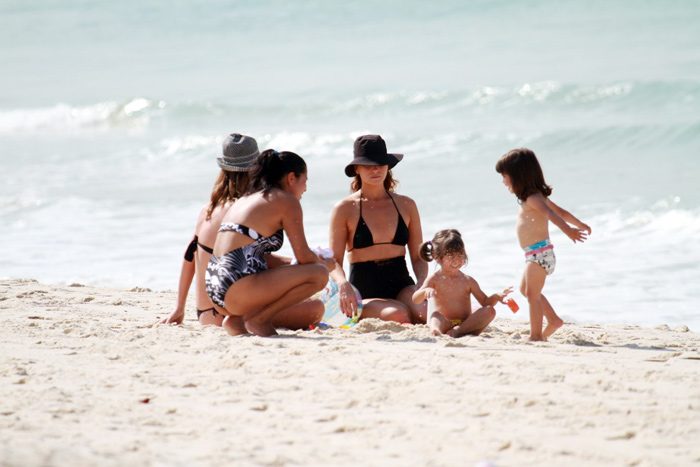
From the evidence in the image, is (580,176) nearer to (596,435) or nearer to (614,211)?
(614,211)

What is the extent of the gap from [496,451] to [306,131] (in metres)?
18.0

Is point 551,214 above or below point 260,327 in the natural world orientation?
above

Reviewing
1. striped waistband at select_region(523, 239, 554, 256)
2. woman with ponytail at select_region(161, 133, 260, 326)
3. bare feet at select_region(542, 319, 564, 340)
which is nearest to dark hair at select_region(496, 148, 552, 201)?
striped waistband at select_region(523, 239, 554, 256)

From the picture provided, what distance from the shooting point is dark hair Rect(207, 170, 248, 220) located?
16.3ft

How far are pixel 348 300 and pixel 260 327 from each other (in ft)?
2.01

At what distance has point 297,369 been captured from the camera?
3.67m

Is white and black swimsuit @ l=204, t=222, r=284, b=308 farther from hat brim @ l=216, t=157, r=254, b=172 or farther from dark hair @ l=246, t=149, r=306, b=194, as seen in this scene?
hat brim @ l=216, t=157, r=254, b=172

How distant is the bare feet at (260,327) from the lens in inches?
179

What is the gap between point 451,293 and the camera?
15.7 feet

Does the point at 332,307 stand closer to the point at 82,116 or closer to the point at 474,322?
the point at 474,322

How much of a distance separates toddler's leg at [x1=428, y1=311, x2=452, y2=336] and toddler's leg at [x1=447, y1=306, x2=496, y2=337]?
0.13ft

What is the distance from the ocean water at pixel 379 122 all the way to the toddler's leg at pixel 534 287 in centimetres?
185

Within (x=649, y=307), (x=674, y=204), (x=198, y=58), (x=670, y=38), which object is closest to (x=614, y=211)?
(x=674, y=204)

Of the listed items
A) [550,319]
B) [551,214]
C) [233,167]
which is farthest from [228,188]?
[550,319]
